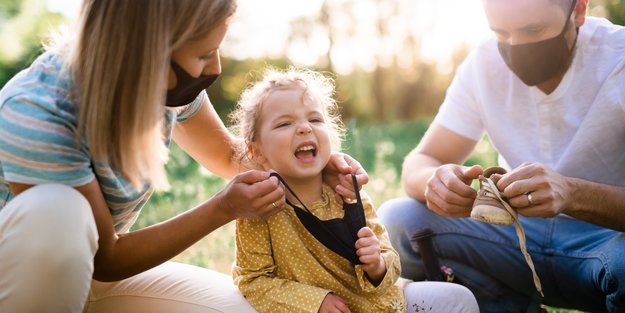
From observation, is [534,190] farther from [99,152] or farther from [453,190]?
[99,152]

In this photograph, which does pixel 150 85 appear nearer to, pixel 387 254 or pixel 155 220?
pixel 387 254

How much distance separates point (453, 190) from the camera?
2.81m

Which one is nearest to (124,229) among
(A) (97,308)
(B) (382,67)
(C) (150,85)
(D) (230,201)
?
(A) (97,308)

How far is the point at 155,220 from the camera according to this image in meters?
5.10

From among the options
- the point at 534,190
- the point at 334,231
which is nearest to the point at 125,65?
the point at 334,231

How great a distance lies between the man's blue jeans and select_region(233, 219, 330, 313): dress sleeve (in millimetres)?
1037

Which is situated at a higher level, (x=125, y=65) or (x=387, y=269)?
(x=125, y=65)

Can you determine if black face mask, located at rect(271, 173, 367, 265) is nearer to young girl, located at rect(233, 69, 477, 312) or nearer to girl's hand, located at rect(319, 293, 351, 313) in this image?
young girl, located at rect(233, 69, 477, 312)

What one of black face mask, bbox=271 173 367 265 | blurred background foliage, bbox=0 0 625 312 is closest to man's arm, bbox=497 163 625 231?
black face mask, bbox=271 173 367 265

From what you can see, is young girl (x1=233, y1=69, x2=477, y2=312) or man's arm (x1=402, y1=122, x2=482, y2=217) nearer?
young girl (x1=233, y1=69, x2=477, y2=312)

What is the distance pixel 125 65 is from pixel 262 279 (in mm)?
913

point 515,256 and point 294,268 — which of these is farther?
point 515,256

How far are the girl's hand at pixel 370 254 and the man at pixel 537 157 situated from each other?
48cm

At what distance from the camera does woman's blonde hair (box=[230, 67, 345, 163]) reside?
2.76 m
